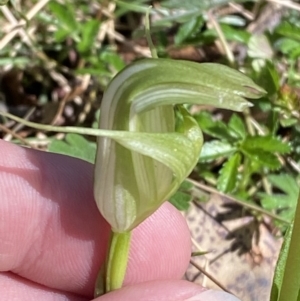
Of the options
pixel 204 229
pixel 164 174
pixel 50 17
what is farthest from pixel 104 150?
pixel 50 17

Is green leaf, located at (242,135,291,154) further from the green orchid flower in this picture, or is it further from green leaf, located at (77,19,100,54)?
the green orchid flower

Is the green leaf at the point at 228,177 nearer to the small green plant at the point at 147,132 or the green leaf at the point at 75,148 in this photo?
the green leaf at the point at 75,148

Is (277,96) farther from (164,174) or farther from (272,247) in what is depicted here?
(164,174)

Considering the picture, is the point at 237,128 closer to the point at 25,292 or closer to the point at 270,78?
the point at 270,78

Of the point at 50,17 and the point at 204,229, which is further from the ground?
the point at 50,17

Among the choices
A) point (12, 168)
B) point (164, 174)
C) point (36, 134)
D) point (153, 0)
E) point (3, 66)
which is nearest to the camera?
point (164, 174)

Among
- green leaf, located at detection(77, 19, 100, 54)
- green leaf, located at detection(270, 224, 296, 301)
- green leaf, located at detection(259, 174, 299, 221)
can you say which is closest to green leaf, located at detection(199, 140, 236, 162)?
green leaf, located at detection(259, 174, 299, 221)
